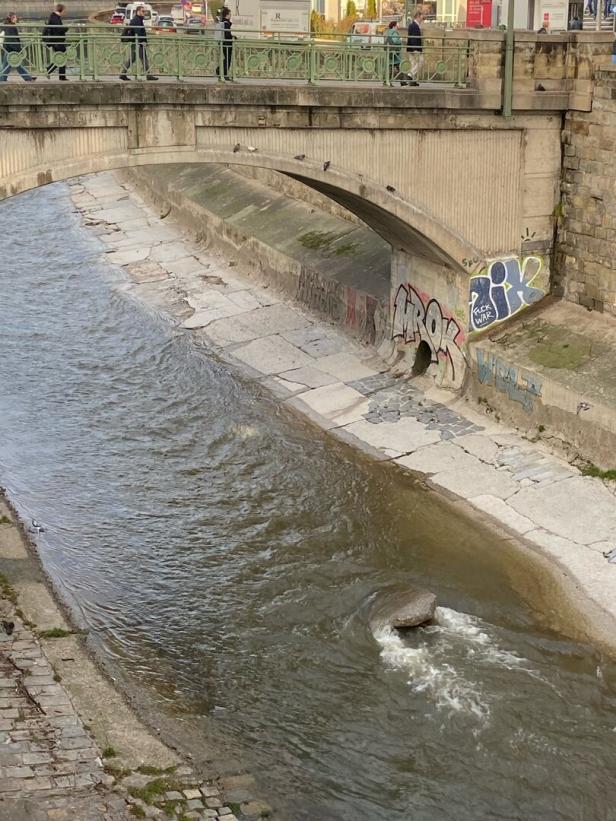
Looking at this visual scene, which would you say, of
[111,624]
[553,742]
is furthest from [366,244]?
[553,742]

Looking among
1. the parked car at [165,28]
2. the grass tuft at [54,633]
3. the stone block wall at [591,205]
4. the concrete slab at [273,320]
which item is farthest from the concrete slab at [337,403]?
the grass tuft at [54,633]

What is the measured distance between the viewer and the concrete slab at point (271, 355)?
35.7m

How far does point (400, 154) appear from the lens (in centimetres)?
2947

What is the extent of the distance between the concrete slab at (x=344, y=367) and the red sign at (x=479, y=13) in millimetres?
12857

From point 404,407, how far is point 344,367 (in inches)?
134

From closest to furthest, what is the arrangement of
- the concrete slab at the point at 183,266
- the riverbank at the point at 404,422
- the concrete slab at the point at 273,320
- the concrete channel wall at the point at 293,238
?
the riverbank at the point at 404,422
the concrete channel wall at the point at 293,238
the concrete slab at the point at 273,320
the concrete slab at the point at 183,266

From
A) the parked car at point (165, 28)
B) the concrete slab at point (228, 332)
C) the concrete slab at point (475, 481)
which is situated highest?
the parked car at point (165, 28)

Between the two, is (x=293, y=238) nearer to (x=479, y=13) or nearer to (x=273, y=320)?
(x=273, y=320)

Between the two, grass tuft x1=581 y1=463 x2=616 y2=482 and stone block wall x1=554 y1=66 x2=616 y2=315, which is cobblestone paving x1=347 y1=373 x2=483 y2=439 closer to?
grass tuft x1=581 y1=463 x2=616 y2=482

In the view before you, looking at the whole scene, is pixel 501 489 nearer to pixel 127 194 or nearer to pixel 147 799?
pixel 147 799

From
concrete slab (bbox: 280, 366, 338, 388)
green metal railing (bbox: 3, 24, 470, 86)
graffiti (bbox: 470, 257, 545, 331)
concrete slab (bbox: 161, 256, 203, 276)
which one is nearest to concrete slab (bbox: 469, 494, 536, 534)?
graffiti (bbox: 470, 257, 545, 331)

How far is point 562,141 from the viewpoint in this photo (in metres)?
31.1

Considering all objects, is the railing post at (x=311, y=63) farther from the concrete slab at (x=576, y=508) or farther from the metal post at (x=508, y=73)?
the concrete slab at (x=576, y=508)

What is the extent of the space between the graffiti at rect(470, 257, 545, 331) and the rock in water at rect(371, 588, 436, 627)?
34.5 ft
